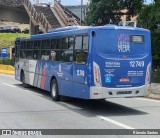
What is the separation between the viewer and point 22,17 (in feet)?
200

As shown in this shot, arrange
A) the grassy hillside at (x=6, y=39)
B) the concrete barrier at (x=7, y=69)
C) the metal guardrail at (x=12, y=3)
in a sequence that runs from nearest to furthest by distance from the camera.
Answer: the concrete barrier at (x=7, y=69) → the metal guardrail at (x=12, y=3) → the grassy hillside at (x=6, y=39)

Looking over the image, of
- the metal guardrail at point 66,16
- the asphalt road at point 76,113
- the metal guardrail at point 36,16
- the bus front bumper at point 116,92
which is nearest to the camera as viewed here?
the asphalt road at point 76,113

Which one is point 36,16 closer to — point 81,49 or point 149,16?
point 149,16

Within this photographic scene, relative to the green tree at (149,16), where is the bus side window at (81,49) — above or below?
below

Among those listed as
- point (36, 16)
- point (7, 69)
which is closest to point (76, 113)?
point (7, 69)

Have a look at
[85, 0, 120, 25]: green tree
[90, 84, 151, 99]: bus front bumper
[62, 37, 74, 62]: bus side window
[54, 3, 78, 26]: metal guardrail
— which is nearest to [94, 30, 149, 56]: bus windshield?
[90, 84, 151, 99]: bus front bumper

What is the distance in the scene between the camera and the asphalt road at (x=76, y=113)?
10.9 metres

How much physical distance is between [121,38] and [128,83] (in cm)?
147

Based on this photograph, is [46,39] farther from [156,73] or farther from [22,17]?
[22,17]

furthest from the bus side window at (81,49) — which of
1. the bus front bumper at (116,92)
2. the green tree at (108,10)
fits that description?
the green tree at (108,10)

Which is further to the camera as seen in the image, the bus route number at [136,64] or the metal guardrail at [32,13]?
the metal guardrail at [32,13]

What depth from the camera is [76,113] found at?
1306cm

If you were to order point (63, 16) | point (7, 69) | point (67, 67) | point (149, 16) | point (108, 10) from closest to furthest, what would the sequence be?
point (67, 67) → point (149, 16) → point (108, 10) → point (7, 69) → point (63, 16)

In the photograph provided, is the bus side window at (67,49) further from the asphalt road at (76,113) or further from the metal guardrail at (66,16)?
the metal guardrail at (66,16)
